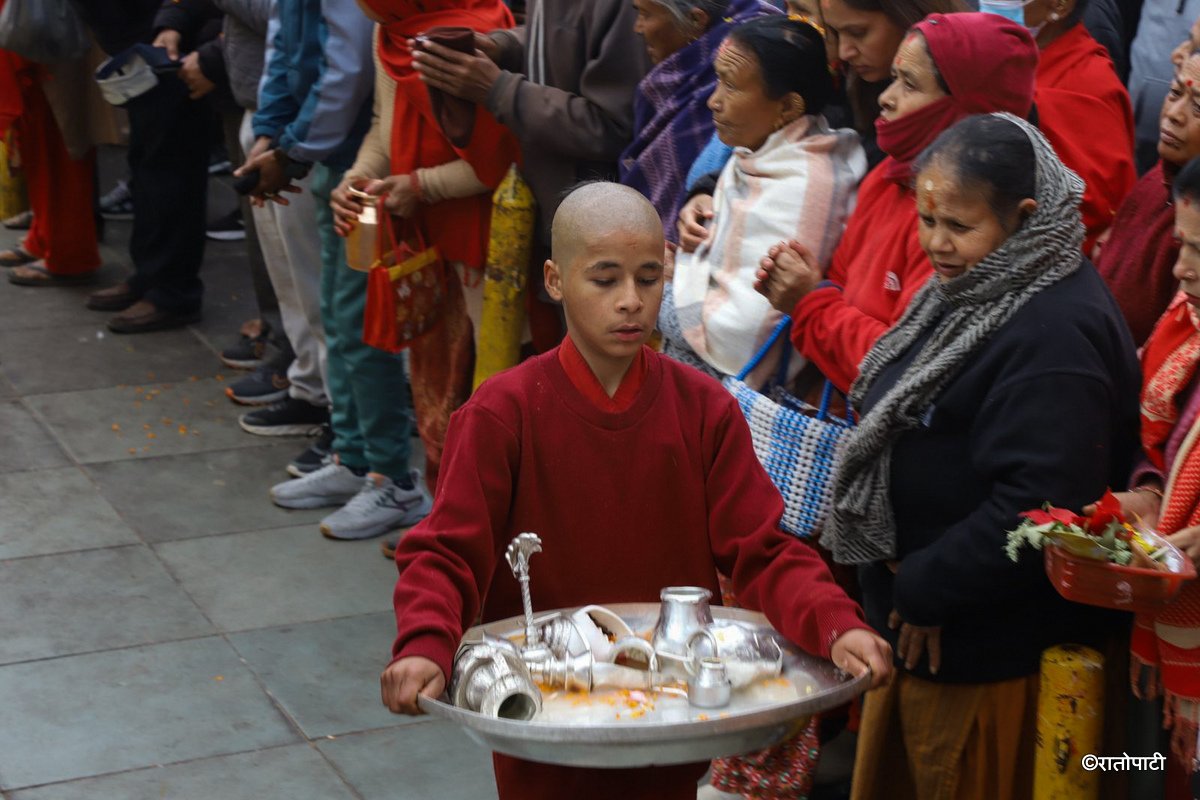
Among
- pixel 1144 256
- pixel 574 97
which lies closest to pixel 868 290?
pixel 1144 256

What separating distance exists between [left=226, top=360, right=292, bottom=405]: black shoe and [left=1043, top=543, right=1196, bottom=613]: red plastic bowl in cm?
471

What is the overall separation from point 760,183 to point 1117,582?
1465 millimetres

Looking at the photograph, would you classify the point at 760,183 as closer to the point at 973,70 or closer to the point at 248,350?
the point at 973,70

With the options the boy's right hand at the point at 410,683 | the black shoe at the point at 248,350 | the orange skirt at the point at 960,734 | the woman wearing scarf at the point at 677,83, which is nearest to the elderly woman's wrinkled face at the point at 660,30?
the woman wearing scarf at the point at 677,83

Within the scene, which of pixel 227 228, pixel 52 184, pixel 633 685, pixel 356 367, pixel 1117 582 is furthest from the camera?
pixel 227 228

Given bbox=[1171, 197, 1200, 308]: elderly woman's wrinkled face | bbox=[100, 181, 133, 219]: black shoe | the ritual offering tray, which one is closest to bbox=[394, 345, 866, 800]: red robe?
the ritual offering tray

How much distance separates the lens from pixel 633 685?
7.85 ft

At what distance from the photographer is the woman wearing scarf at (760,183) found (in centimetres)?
373

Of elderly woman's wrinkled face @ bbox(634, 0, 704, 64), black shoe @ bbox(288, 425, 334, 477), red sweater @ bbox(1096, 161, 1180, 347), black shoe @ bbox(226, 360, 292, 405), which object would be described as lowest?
→ black shoe @ bbox(226, 360, 292, 405)

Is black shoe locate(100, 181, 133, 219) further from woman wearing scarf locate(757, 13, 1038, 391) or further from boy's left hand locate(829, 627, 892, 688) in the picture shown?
boy's left hand locate(829, 627, 892, 688)

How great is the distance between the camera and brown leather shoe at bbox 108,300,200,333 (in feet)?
25.6

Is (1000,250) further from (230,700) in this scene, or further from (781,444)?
(230,700)

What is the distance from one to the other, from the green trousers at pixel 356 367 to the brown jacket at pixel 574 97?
1053 mm

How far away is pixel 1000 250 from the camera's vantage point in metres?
3.02
